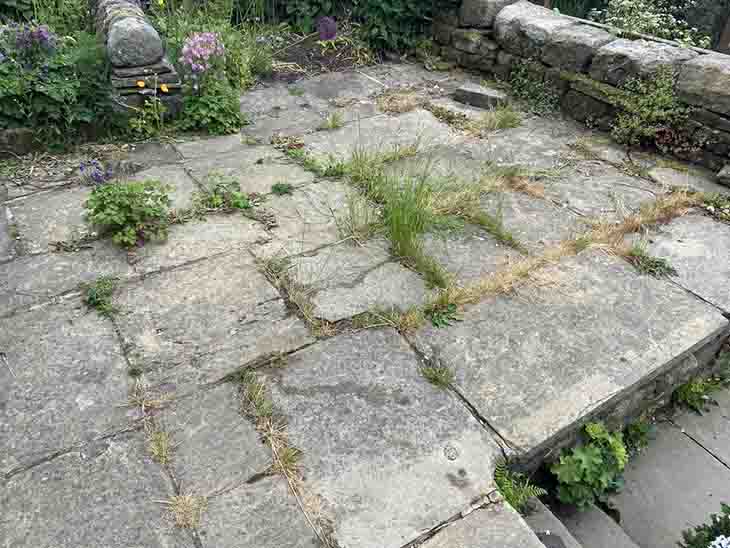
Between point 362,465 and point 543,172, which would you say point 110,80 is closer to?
point 543,172

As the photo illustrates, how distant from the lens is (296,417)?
2.00m

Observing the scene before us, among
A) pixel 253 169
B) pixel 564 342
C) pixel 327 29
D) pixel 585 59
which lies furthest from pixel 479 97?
pixel 564 342

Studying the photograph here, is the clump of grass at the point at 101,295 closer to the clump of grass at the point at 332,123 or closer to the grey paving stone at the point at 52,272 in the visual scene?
the grey paving stone at the point at 52,272

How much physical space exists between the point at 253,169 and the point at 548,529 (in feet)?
8.50

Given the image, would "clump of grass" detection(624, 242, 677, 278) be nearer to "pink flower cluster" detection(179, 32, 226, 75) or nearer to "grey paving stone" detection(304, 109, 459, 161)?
"grey paving stone" detection(304, 109, 459, 161)

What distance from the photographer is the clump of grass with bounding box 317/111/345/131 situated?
13.6ft

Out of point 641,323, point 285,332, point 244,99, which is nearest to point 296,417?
point 285,332

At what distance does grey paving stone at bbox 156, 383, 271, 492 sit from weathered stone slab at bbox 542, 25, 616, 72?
12.2 ft

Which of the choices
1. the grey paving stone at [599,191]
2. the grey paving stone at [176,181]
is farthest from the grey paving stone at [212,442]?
the grey paving stone at [599,191]

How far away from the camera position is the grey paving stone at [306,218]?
2.89 metres

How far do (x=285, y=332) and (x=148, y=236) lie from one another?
0.98 metres

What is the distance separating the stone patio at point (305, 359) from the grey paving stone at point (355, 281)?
12 millimetres

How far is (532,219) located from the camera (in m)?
3.22

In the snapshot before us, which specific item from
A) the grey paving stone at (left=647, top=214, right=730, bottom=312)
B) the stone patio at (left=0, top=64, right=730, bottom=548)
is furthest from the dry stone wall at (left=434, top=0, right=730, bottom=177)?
the grey paving stone at (left=647, top=214, right=730, bottom=312)
